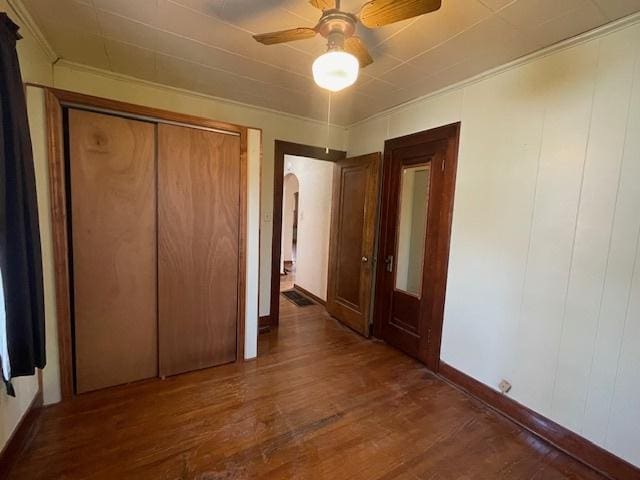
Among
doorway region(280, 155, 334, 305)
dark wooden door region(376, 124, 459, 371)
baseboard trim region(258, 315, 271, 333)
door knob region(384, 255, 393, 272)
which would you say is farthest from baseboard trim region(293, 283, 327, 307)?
door knob region(384, 255, 393, 272)

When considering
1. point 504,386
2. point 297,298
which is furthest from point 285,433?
point 297,298

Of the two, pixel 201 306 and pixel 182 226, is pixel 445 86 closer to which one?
pixel 182 226

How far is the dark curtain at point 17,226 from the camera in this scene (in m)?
1.34

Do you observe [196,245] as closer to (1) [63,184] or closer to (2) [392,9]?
(1) [63,184]

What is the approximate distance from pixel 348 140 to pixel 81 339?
3.40 meters

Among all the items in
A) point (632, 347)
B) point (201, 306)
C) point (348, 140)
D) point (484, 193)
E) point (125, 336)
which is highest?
point (348, 140)

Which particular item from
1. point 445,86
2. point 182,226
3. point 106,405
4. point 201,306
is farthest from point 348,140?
point 106,405

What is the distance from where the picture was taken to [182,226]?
2.31 m

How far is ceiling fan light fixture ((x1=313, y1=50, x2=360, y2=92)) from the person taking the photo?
4.35 feet

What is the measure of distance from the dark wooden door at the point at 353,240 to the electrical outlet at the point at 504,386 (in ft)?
4.60

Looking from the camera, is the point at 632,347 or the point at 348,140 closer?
the point at 632,347

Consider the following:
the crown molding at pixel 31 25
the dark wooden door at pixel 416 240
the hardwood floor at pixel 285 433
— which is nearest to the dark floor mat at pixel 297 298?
the dark wooden door at pixel 416 240

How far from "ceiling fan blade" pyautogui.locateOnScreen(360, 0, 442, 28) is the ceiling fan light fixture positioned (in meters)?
0.17

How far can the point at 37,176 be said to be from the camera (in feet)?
6.00
